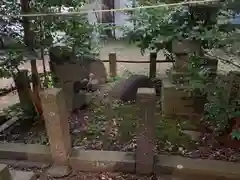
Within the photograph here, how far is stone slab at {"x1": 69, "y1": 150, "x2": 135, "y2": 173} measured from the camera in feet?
7.24

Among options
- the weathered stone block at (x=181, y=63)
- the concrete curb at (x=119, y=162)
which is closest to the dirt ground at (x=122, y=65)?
the weathered stone block at (x=181, y=63)

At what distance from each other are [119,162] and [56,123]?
0.57 m

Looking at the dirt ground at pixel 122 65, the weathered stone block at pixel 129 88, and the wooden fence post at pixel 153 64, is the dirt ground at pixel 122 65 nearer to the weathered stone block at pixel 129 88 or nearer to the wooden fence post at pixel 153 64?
the wooden fence post at pixel 153 64

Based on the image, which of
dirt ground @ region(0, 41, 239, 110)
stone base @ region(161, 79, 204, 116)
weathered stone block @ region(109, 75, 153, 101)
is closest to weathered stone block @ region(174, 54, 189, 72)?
stone base @ region(161, 79, 204, 116)

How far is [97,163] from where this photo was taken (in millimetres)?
2219

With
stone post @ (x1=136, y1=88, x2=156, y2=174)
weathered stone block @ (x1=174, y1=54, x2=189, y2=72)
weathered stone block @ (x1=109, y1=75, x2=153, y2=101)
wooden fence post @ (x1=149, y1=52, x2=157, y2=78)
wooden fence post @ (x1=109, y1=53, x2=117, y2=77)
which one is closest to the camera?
stone post @ (x1=136, y1=88, x2=156, y2=174)

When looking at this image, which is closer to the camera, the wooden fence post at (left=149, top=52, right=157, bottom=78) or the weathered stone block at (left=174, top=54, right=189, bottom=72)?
the weathered stone block at (left=174, top=54, right=189, bottom=72)

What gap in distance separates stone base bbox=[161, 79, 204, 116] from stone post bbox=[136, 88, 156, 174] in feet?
3.54

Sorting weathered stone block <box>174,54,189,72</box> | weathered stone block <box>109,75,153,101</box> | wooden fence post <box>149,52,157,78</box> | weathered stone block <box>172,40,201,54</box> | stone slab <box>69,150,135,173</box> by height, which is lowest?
stone slab <box>69,150,135,173</box>

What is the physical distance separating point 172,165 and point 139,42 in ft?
6.18

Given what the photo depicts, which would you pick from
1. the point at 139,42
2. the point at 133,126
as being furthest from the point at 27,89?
the point at 139,42

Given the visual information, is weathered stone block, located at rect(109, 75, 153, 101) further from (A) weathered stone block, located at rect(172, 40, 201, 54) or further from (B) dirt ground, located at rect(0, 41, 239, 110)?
(A) weathered stone block, located at rect(172, 40, 201, 54)

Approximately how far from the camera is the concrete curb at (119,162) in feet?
6.88

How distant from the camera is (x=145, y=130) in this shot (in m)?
2.09
